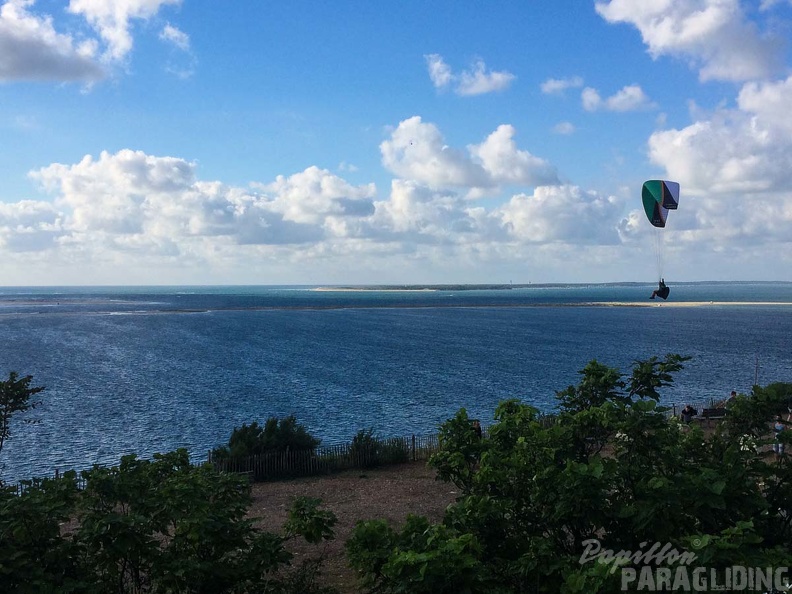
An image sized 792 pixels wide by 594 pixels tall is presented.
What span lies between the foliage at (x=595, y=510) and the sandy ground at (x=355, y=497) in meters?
6.76

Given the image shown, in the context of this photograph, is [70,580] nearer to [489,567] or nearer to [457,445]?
[489,567]

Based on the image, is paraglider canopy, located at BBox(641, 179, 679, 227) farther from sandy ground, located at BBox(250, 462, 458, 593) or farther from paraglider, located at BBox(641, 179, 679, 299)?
sandy ground, located at BBox(250, 462, 458, 593)

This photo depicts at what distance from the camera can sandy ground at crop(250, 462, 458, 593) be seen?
15.7 meters

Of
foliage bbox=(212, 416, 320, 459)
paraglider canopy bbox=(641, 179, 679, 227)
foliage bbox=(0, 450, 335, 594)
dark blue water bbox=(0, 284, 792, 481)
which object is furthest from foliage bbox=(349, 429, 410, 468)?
foliage bbox=(0, 450, 335, 594)

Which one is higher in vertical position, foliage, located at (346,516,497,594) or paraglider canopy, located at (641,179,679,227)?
paraglider canopy, located at (641,179,679,227)

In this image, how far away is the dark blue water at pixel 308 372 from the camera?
35.7 metres

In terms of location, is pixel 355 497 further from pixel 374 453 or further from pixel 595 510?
pixel 595 510

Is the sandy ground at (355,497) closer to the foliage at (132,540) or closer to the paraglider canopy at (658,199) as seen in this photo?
the foliage at (132,540)

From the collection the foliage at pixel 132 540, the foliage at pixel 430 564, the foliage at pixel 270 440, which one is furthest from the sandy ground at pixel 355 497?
the foliage at pixel 430 564

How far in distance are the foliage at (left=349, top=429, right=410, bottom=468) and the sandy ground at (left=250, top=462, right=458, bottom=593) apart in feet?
1.75

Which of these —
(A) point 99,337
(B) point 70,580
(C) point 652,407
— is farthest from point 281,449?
(A) point 99,337

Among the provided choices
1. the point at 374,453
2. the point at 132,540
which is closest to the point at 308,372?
the point at 374,453

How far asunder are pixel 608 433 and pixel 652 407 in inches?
50.0

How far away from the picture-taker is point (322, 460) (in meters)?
23.6
